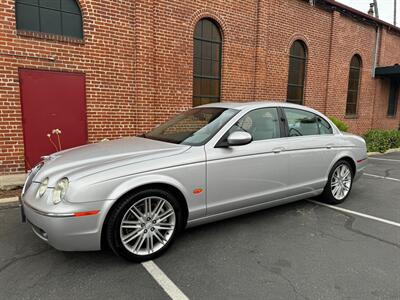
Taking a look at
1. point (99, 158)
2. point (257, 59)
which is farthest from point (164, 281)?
point (257, 59)

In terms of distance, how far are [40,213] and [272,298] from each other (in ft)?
6.96

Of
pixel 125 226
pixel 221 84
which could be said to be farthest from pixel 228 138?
pixel 221 84

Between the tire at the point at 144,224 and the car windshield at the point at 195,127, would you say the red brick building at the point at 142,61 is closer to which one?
the car windshield at the point at 195,127

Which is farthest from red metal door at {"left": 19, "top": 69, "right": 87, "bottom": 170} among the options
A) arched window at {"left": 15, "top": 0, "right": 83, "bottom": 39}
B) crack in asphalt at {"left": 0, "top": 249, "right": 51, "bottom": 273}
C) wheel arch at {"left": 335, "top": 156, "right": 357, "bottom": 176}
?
wheel arch at {"left": 335, "top": 156, "right": 357, "bottom": 176}

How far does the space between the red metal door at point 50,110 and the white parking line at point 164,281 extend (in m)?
4.32

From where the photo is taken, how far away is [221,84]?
8.45 m

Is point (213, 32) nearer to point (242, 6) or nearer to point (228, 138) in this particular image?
point (242, 6)

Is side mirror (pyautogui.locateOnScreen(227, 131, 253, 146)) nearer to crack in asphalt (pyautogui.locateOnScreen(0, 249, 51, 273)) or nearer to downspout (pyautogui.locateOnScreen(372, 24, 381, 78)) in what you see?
crack in asphalt (pyautogui.locateOnScreen(0, 249, 51, 273))

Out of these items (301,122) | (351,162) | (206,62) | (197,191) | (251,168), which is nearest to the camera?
(197,191)

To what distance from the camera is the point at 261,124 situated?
149 inches

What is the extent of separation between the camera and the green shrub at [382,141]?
11410mm

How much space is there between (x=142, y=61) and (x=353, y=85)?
33.3 ft

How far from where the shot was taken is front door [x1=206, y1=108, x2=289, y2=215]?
10.6ft

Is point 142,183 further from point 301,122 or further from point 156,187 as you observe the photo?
point 301,122
